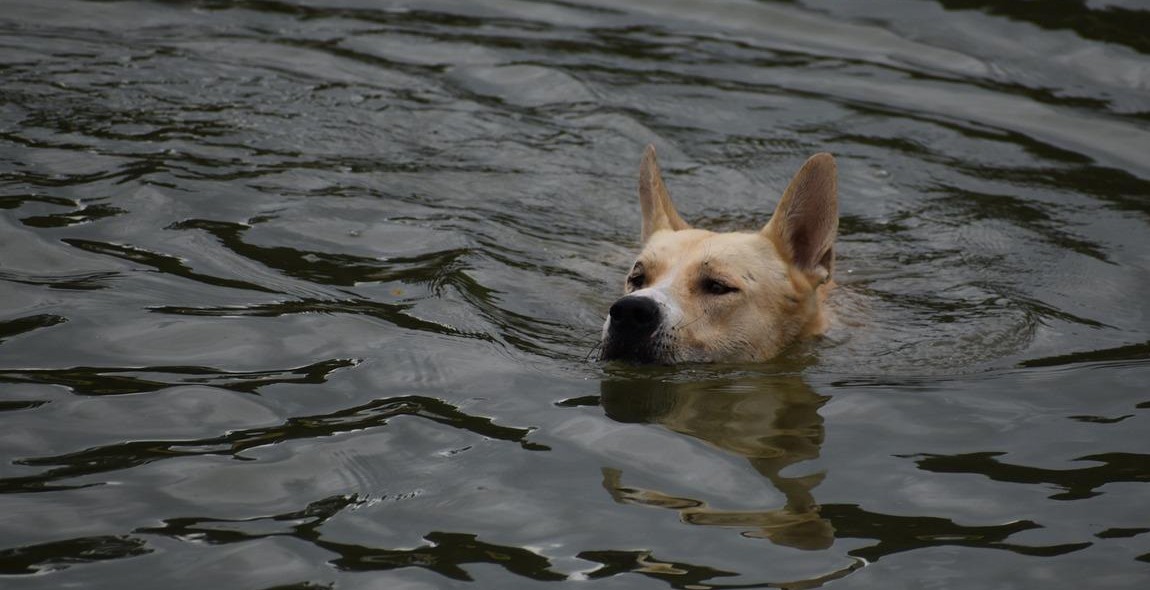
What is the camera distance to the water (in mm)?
4816

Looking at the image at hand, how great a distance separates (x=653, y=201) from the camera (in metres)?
8.07

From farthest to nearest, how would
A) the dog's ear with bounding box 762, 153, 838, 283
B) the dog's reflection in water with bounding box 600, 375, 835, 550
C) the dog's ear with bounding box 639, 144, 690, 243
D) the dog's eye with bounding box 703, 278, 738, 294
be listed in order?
1. the dog's ear with bounding box 639, 144, 690, 243
2. the dog's ear with bounding box 762, 153, 838, 283
3. the dog's eye with bounding box 703, 278, 738, 294
4. the dog's reflection in water with bounding box 600, 375, 835, 550

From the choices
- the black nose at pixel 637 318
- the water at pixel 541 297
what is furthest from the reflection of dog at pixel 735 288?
the water at pixel 541 297

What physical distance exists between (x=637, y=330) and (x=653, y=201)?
1.56m

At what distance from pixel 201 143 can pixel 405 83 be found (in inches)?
92.9

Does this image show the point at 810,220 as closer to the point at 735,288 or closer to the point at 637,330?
the point at 735,288

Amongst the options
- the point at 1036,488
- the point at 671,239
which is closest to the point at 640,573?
the point at 1036,488

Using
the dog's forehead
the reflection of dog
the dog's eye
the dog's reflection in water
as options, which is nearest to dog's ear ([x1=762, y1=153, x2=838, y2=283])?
the reflection of dog

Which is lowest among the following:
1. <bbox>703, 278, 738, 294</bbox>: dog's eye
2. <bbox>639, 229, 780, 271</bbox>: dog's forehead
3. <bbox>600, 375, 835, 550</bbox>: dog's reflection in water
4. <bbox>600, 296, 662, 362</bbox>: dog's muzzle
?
<bbox>600, 375, 835, 550</bbox>: dog's reflection in water

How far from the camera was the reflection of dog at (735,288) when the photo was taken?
6.74 m

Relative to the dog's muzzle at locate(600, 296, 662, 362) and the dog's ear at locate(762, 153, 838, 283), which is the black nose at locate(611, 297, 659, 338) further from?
the dog's ear at locate(762, 153, 838, 283)

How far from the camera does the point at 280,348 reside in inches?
261

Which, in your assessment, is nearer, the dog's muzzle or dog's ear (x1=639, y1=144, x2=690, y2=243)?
the dog's muzzle

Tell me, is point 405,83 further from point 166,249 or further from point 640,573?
point 640,573
